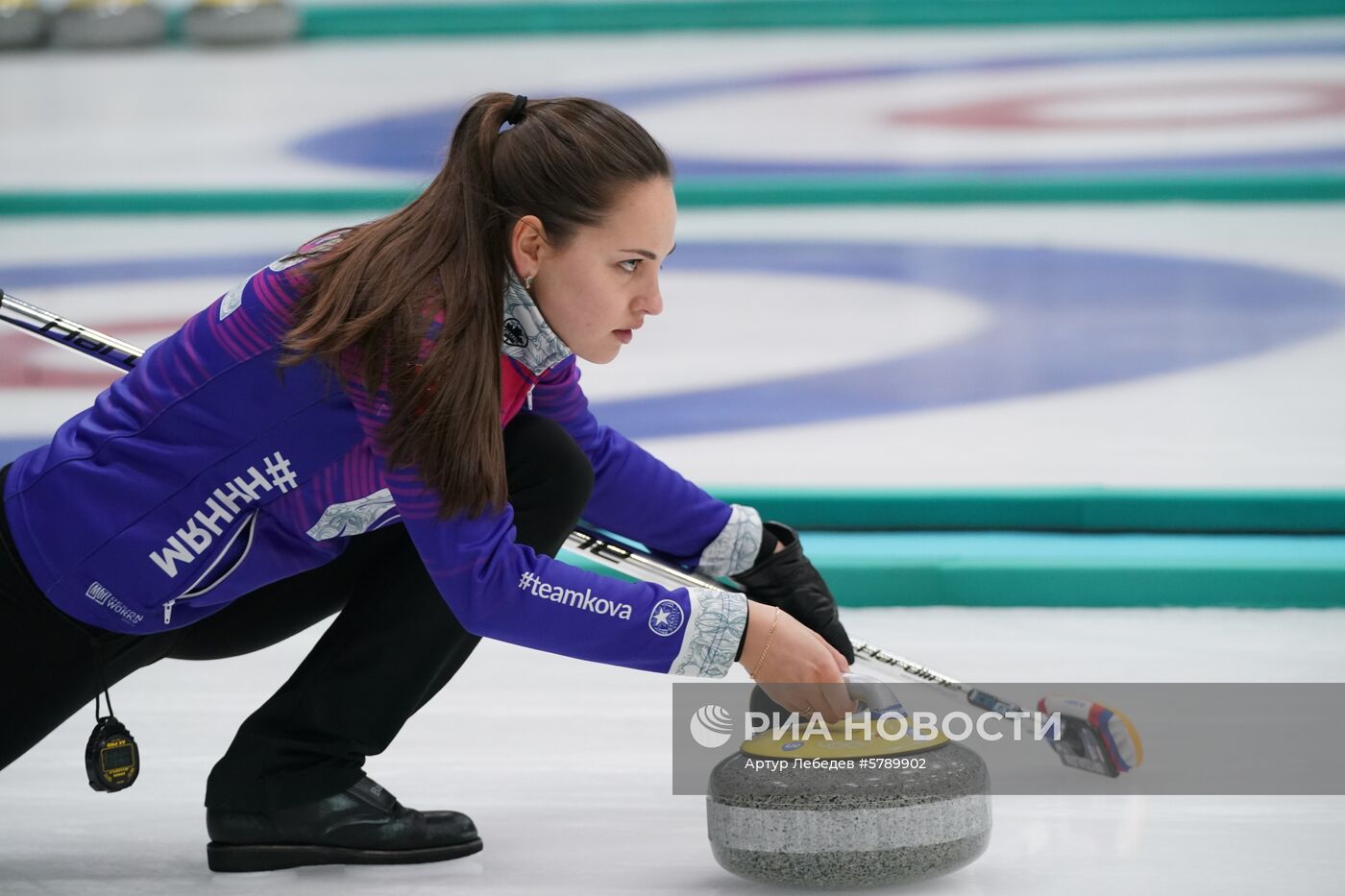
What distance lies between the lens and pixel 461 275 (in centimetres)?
136

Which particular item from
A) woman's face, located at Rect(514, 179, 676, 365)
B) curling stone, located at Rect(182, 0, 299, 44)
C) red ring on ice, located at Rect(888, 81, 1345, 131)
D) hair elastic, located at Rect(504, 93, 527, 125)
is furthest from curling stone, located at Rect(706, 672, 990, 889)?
curling stone, located at Rect(182, 0, 299, 44)

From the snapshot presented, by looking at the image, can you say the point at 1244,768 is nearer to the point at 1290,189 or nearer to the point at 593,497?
A: the point at 593,497

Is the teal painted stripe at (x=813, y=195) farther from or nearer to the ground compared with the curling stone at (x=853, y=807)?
farther from the ground

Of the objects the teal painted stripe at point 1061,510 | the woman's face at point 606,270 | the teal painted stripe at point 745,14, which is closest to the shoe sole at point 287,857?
the woman's face at point 606,270

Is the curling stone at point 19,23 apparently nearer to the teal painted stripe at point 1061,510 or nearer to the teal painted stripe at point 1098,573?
the teal painted stripe at point 1061,510

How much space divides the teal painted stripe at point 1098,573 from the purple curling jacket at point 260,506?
0.95 meters

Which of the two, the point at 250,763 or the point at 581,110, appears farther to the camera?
the point at 250,763

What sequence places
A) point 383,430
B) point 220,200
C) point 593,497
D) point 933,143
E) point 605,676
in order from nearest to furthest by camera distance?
point 383,430, point 593,497, point 605,676, point 220,200, point 933,143

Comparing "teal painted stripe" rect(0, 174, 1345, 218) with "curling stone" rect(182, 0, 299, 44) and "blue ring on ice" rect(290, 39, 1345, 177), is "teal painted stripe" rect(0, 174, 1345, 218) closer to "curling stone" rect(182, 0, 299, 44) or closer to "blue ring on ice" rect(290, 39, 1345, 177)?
"blue ring on ice" rect(290, 39, 1345, 177)

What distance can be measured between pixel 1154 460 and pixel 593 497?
1205 millimetres

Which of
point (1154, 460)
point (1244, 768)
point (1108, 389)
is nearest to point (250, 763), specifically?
point (1244, 768)

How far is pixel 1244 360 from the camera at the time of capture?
131 inches
